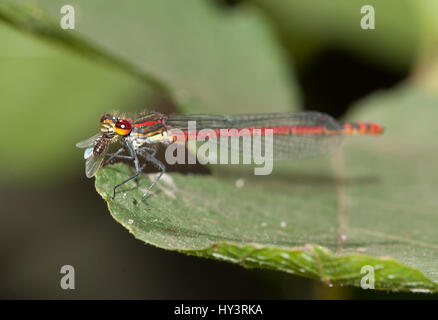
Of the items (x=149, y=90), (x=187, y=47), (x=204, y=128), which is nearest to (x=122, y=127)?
(x=204, y=128)

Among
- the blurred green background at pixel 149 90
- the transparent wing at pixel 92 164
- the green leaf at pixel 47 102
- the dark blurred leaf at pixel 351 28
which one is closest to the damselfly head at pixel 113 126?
the transparent wing at pixel 92 164

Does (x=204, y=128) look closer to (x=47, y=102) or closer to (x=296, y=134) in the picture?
(x=296, y=134)

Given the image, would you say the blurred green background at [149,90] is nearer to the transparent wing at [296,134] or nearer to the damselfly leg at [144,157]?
the transparent wing at [296,134]

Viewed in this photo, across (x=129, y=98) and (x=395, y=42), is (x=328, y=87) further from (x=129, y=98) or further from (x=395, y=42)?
(x=129, y=98)

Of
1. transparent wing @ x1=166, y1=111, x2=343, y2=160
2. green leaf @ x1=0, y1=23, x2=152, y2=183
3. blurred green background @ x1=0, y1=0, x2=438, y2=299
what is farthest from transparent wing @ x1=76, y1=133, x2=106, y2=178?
green leaf @ x1=0, y1=23, x2=152, y2=183
